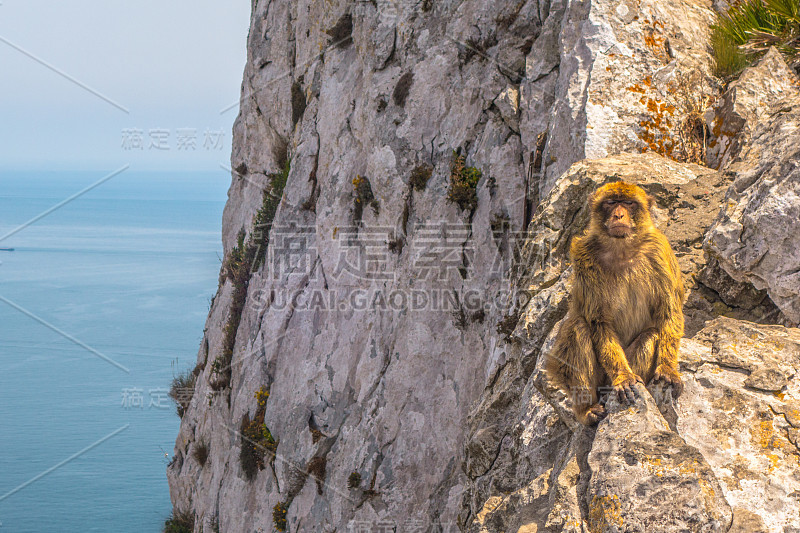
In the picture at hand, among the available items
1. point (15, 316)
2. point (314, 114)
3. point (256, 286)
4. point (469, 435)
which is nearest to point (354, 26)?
point (314, 114)

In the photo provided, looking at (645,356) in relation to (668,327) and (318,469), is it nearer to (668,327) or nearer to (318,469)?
(668,327)

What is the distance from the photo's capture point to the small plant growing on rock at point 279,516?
1287 cm

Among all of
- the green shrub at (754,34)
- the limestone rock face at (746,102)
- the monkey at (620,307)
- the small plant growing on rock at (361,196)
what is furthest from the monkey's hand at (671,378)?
the small plant growing on rock at (361,196)

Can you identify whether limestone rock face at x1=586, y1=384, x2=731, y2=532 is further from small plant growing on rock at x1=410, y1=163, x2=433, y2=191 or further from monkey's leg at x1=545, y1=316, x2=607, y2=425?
small plant growing on rock at x1=410, y1=163, x2=433, y2=191

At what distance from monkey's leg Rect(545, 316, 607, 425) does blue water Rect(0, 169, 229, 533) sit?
11.9 m

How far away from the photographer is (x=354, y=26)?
43.8 feet

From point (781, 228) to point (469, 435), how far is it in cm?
343

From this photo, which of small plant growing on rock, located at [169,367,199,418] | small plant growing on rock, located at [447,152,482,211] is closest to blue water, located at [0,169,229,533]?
small plant growing on rock, located at [169,367,199,418]

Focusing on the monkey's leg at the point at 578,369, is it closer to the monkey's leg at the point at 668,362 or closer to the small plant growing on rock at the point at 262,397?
the monkey's leg at the point at 668,362

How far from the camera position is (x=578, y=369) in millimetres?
3963

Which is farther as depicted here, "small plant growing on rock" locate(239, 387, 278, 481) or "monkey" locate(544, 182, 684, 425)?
"small plant growing on rock" locate(239, 387, 278, 481)

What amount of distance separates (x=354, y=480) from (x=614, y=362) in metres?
8.47

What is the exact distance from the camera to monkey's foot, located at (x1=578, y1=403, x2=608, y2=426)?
3980 millimetres

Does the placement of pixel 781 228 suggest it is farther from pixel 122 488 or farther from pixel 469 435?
pixel 122 488
